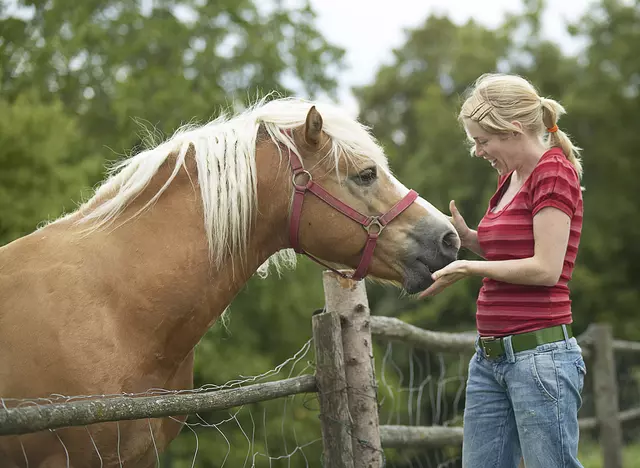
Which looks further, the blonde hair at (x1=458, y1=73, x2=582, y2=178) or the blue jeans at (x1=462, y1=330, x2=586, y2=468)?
the blonde hair at (x1=458, y1=73, x2=582, y2=178)

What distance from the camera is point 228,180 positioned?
2.53 m

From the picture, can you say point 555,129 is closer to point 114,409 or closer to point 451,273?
point 451,273

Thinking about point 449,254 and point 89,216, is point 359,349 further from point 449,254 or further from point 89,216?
point 89,216

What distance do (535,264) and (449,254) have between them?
415 millimetres

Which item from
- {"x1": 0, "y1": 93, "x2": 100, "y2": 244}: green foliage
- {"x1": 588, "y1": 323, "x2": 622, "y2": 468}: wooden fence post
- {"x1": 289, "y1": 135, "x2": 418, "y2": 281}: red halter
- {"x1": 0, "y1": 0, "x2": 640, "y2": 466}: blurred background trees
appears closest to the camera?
{"x1": 289, "y1": 135, "x2": 418, "y2": 281}: red halter

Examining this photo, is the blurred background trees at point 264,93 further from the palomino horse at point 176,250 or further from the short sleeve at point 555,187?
the short sleeve at point 555,187

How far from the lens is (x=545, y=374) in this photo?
7.52ft

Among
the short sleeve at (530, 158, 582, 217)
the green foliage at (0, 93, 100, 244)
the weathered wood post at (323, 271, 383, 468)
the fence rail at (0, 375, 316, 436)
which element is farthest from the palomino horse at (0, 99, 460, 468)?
the green foliage at (0, 93, 100, 244)

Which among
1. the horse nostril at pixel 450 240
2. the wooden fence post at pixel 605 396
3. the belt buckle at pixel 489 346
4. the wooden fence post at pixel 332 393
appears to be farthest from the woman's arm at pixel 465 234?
the wooden fence post at pixel 605 396

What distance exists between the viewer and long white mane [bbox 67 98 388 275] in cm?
250

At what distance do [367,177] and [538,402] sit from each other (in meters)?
1.01

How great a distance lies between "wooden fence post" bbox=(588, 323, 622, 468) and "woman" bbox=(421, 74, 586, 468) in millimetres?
3203

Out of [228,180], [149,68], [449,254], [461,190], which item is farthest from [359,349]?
[461,190]

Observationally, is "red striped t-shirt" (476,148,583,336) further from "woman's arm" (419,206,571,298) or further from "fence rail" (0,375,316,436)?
"fence rail" (0,375,316,436)
